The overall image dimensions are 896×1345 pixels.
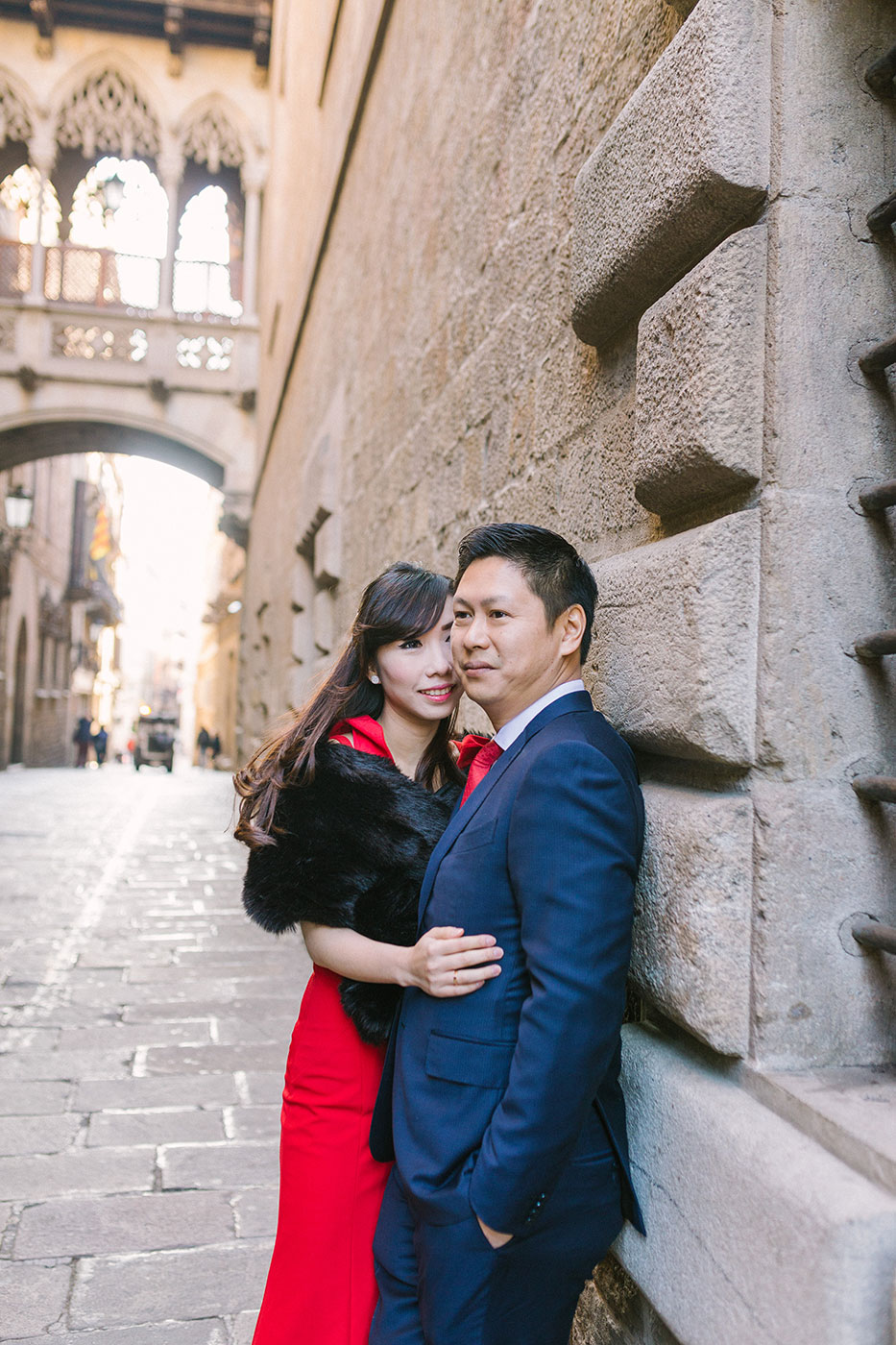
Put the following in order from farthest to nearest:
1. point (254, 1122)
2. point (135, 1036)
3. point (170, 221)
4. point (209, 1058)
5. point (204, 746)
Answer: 1. point (204, 746)
2. point (170, 221)
3. point (135, 1036)
4. point (209, 1058)
5. point (254, 1122)

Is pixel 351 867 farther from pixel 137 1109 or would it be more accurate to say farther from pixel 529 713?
pixel 137 1109

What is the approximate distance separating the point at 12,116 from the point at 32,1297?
1999cm

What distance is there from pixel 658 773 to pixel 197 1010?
11.3 feet

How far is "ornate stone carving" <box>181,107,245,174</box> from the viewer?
18.3 metres

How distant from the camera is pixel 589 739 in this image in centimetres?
146

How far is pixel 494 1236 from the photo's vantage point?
131 cm

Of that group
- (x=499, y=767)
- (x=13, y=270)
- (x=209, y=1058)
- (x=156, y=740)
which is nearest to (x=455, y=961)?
(x=499, y=767)

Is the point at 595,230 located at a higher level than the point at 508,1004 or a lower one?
higher

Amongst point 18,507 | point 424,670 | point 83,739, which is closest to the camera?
point 424,670

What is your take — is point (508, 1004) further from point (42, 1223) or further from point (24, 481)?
point (24, 481)

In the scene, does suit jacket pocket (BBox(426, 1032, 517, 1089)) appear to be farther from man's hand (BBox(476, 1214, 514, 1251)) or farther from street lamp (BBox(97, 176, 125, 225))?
street lamp (BBox(97, 176, 125, 225))

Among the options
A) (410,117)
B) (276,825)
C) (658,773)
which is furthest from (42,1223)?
(410,117)

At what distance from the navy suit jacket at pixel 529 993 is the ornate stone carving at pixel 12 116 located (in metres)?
20.1

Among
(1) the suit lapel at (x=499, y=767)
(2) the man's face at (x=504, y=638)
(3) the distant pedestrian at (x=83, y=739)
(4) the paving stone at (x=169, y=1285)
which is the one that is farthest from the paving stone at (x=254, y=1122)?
(3) the distant pedestrian at (x=83, y=739)
